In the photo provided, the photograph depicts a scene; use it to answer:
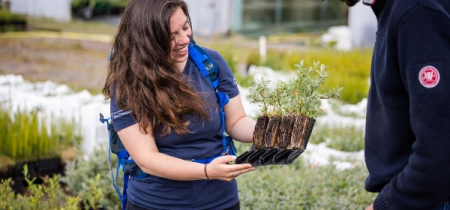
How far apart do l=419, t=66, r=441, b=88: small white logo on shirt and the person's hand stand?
80 centimetres

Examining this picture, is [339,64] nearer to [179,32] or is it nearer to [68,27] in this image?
[179,32]

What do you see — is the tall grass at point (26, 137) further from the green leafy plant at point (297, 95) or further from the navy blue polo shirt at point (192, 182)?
the green leafy plant at point (297, 95)

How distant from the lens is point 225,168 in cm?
233

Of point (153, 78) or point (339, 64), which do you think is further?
point (339, 64)

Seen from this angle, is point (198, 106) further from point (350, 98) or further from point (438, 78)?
point (350, 98)

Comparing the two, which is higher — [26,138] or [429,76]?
[429,76]

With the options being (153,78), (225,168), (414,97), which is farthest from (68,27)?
(414,97)

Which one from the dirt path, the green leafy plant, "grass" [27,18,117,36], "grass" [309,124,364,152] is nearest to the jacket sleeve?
the green leafy plant

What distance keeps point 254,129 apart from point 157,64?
1.53 ft

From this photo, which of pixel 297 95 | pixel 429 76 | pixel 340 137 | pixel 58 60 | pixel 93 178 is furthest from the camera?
pixel 58 60

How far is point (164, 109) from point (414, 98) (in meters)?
1.06

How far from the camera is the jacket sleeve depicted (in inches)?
66.6

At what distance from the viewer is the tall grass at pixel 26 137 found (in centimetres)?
507

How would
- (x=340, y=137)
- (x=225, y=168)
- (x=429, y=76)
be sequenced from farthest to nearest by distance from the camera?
(x=340, y=137) → (x=225, y=168) → (x=429, y=76)
